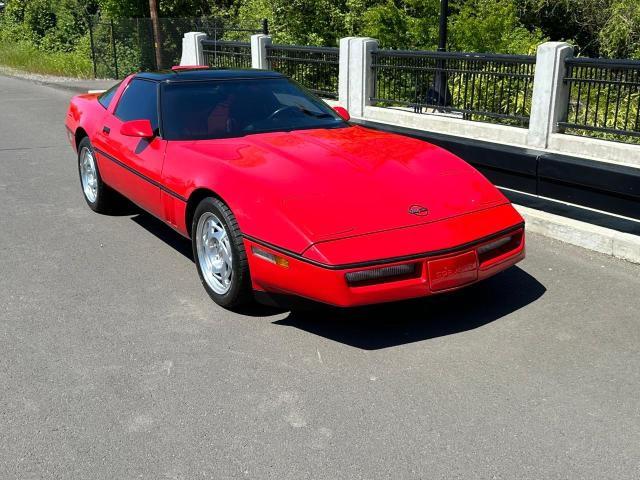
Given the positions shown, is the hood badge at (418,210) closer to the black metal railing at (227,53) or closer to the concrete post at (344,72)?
the concrete post at (344,72)

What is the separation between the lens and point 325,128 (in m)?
5.59

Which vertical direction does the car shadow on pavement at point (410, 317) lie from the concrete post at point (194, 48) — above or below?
below

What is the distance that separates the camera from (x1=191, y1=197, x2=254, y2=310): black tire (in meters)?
4.25

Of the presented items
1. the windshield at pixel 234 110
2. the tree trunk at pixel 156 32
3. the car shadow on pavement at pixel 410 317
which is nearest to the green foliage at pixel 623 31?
the tree trunk at pixel 156 32

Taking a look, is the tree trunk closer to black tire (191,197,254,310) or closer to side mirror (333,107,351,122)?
side mirror (333,107,351,122)

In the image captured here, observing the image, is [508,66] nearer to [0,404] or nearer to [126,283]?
[126,283]

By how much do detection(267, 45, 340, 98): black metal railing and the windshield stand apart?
23.5ft

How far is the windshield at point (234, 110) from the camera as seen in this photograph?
209 inches

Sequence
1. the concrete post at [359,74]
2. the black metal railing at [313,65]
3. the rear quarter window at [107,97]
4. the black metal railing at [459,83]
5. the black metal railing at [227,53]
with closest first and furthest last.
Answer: the rear quarter window at [107,97] < the black metal railing at [459,83] < the concrete post at [359,74] < the black metal railing at [313,65] < the black metal railing at [227,53]

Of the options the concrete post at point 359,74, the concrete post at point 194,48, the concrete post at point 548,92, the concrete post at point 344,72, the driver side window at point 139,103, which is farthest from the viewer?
the concrete post at point 194,48

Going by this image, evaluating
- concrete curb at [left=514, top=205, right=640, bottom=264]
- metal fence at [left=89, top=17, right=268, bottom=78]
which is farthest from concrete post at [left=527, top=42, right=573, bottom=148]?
metal fence at [left=89, top=17, right=268, bottom=78]

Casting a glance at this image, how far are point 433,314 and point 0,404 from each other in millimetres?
2585

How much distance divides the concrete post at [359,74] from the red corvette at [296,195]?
249 inches

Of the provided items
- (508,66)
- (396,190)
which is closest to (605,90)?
(508,66)
